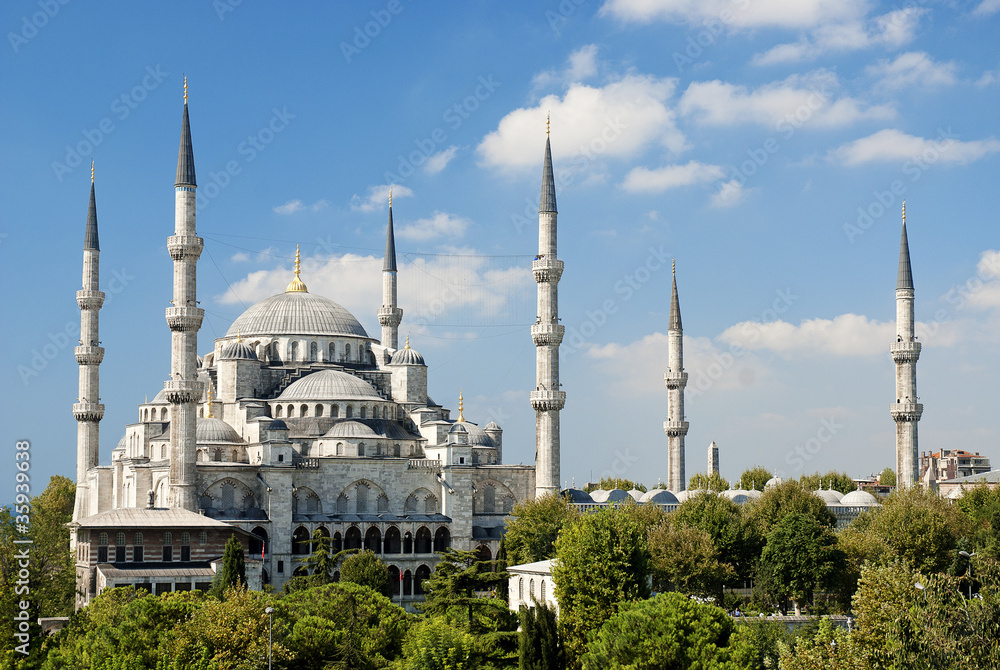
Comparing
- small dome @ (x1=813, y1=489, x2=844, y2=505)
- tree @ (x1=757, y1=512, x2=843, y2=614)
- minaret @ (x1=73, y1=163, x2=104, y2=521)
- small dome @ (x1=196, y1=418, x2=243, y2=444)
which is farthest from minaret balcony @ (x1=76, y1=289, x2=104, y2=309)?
small dome @ (x1=813, y1=489, x2=844, y2=505)

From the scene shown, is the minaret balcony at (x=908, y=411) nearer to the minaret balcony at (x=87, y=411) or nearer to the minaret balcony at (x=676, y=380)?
the minaret balcony at (x=676, y=380)

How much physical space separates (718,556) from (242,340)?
26.5 metres

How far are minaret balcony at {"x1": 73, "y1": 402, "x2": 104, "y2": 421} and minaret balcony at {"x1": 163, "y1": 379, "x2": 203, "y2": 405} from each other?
10856 mm

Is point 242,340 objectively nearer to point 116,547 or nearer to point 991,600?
point 116,547

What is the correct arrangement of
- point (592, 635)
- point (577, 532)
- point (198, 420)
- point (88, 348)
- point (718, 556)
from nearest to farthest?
point (592, 635), point (577, 532), point (718, 556), point (198, 420), point (88, 348)

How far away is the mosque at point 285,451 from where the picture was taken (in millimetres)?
44125

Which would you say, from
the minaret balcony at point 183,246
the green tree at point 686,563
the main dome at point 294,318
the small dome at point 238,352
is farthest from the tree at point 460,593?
the main dome at point 294,318

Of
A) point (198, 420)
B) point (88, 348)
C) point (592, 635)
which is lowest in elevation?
point (592, 635)

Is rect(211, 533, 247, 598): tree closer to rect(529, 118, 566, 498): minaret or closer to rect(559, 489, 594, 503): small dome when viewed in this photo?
rect(529, 118, 566, 498): minaret

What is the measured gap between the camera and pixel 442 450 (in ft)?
171

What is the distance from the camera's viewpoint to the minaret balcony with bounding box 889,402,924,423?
53781 millimetres

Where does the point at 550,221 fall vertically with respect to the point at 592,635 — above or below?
above

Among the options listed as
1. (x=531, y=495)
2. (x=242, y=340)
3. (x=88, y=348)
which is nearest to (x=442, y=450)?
(x=531, y=495)

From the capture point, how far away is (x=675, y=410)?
61.0 meters
